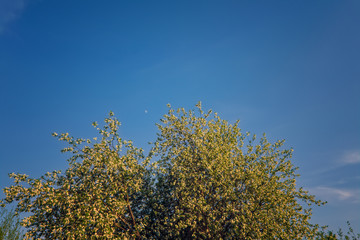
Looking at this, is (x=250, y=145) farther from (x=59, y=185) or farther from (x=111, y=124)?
(x=59, y=185)

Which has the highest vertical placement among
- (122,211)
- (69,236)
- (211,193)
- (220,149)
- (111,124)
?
(111,124)

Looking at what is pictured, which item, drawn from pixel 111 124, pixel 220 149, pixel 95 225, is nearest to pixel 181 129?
pixel 220 149

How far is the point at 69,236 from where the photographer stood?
20172 mm

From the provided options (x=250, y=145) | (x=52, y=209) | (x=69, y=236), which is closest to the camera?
(x=69, y=236)

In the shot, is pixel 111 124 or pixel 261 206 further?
pixel 111 124

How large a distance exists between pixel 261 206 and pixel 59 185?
A: 17188mm

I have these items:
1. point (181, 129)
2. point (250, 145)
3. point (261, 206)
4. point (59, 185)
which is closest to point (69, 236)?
point (59, 185)

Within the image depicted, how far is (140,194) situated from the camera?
85.7 ft

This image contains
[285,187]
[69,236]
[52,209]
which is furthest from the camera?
[285,187]

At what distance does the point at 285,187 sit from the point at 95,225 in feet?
53.5

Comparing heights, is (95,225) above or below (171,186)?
below

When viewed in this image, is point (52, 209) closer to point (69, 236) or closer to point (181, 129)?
point (69, 236)

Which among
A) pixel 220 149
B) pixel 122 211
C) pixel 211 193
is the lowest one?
pixel 122 211

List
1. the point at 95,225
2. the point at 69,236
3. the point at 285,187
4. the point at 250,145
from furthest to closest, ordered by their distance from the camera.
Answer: the point at 250,145
the point at 285,187
the point at 95,225
the point at 69,236
